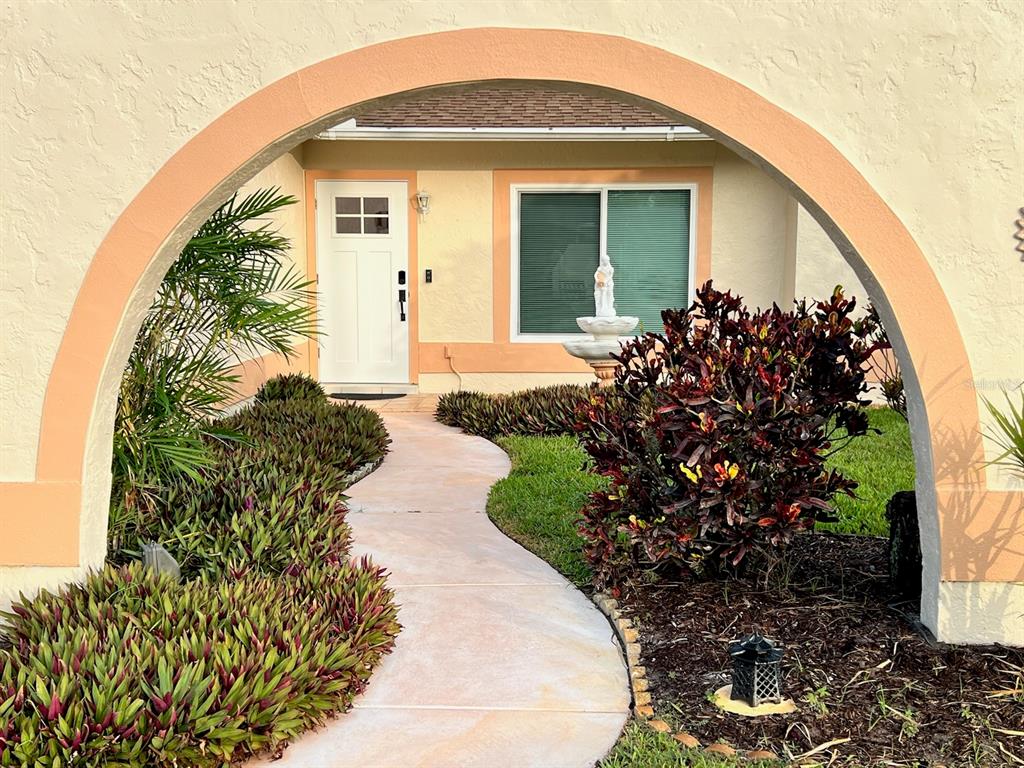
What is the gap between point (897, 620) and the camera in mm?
4516

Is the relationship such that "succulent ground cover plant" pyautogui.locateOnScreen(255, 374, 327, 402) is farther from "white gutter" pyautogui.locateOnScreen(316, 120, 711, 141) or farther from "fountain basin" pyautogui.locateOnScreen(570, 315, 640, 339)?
"white gutter" pyautogui.locateOnScreen(316, 120, 711, 141)

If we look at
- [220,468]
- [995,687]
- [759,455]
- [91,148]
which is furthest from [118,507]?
[995,687]

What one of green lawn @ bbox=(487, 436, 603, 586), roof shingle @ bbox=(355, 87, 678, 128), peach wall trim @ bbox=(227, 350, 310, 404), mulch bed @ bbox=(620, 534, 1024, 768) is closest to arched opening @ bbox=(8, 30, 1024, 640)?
mulch bed @ bbox=(620, 534, 1024, 768)

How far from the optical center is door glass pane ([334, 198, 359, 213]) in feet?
41.3

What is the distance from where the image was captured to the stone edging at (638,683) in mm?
3406

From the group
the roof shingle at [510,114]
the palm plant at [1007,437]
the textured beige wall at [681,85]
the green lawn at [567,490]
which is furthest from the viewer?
the roof shingle at [510,114]

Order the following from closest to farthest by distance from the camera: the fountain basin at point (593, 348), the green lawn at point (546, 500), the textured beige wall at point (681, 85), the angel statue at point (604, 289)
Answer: the textured beige wall at point (681, 85) < the green lawn at point (546, 500) < the fountain basin at point (593, 348) < the angel statue at point (604, 289)

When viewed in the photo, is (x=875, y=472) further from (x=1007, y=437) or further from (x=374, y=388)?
(x=374, y=388)

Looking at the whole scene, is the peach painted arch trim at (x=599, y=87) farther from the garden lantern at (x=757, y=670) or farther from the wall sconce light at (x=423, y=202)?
the wall sconce light at (x=423, y=202)

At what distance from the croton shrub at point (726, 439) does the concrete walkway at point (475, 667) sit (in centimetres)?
58

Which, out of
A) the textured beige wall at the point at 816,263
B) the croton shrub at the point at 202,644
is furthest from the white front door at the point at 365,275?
the croton shrub at the point at 202,644

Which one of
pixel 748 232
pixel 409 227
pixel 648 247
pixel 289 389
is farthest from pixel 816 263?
pixel 289 389

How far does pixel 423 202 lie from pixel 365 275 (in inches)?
50.1

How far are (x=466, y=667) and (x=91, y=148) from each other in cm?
284
